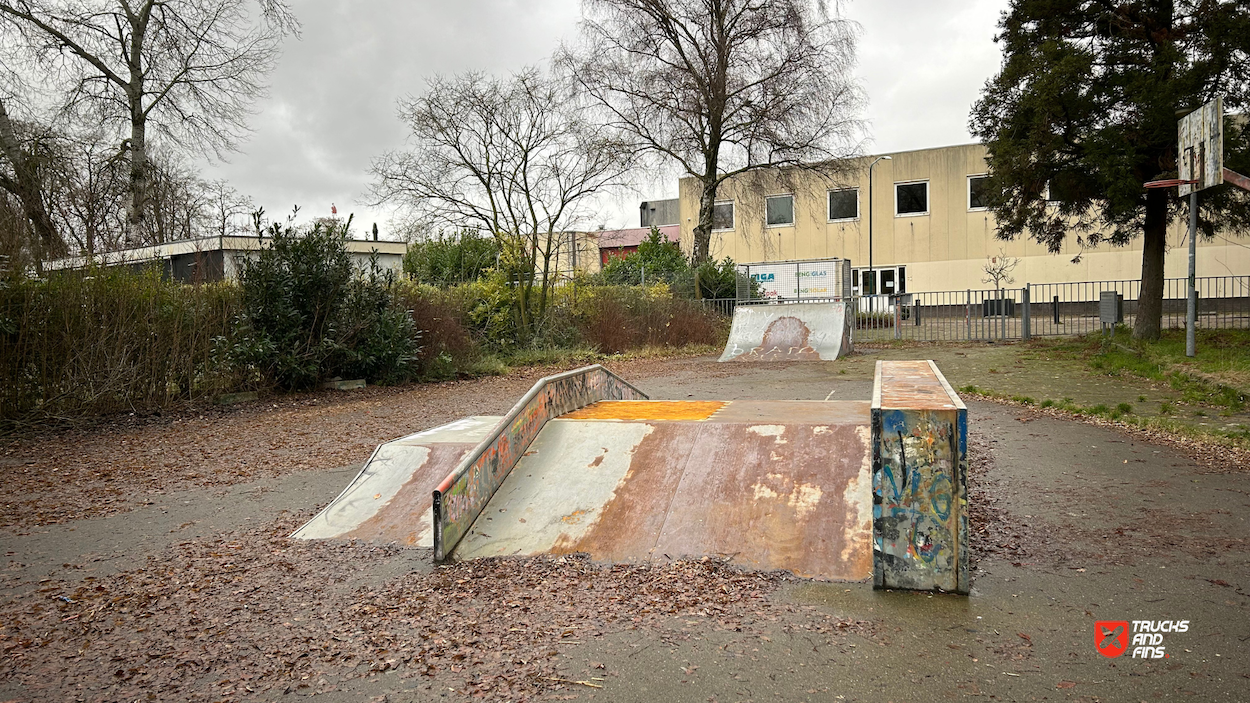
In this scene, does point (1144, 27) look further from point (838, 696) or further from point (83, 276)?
point (83, 276)

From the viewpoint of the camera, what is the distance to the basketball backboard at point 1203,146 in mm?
10469

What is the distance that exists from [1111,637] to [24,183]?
17.3 meters

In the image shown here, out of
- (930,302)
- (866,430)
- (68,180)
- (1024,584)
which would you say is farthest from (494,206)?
(930,302)

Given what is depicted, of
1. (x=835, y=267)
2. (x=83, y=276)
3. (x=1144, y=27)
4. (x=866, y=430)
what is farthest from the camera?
(x=835, y=267)

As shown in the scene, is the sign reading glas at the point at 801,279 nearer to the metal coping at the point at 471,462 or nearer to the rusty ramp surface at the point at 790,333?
the rusty ramp surface at the point at 790,333

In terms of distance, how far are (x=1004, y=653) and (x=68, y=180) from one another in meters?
18.3

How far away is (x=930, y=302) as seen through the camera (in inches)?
1258

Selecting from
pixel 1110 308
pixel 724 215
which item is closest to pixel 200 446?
pixel 1110 308

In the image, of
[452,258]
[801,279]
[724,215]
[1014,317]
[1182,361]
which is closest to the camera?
[1182,361]

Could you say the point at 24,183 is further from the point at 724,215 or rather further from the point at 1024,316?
the point at 724,215

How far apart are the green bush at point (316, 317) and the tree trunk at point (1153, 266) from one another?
13.2 metres

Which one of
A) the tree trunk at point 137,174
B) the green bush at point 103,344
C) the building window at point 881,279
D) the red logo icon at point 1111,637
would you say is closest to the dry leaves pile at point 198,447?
the green bush at point 103,344

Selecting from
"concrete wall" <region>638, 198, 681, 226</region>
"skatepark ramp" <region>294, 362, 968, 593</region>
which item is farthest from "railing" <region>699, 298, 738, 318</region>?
"concrete wall" <region>638, 198, 681, 226</region>

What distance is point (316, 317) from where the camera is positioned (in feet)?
41.0
